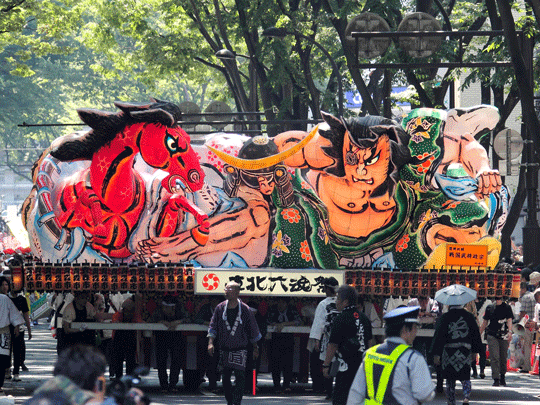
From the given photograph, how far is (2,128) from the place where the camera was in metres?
64.1

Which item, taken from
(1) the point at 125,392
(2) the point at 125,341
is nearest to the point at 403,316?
(1) the point at 125,392

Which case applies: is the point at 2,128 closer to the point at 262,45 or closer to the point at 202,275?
the point at 262,45

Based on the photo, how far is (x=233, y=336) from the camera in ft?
42.5

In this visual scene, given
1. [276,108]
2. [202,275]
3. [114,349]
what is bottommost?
[114,349]

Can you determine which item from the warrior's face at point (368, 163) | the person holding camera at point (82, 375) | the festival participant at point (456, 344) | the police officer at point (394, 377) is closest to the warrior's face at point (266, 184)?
the warrior's face at point (368, 163)

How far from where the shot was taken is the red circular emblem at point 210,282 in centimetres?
1634

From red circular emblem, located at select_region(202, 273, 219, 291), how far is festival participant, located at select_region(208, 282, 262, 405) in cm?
321

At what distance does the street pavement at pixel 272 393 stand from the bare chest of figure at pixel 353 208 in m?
2.67

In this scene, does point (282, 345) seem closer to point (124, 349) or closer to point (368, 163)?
point (124, 349)

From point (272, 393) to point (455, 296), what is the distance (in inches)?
160

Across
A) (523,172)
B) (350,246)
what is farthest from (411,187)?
(523,172)

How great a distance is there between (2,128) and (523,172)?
46.2m

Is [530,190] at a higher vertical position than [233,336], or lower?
higher

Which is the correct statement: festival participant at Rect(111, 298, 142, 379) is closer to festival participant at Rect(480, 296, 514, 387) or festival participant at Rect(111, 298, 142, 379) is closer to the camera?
festival participant at Rect(480, 296, 514, 387)
